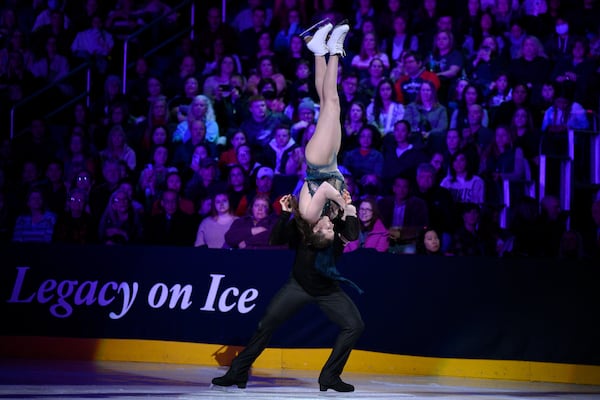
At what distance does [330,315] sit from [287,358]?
230cm

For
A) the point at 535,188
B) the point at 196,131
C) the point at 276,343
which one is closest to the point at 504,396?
the point at 276,343

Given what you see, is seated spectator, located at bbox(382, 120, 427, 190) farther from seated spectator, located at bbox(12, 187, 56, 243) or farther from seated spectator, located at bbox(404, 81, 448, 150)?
seated spectator, located at bbox(12, 187, 56, 243)

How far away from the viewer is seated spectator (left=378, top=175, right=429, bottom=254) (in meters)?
12.6

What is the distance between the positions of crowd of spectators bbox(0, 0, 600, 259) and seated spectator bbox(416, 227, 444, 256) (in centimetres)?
3

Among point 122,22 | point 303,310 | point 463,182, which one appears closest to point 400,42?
point 463,182

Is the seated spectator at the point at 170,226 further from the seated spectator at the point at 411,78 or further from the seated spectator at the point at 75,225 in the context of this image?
the seated spectator at the point at 411,78

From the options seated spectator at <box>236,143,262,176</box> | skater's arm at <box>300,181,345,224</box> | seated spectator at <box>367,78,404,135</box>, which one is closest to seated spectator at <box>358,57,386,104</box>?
seated spectator at <box>367,78,404,135</box>

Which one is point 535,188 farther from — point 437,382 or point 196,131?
point 196,131

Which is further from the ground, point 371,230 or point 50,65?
point 50,65

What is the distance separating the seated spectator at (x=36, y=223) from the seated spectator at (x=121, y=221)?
2.01 feet

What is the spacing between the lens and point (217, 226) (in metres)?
13.2

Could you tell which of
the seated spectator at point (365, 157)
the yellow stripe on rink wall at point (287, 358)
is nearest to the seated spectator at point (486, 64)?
the seated spectator at point (365, 157)

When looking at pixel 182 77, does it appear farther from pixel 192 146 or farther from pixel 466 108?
pixel 466 108

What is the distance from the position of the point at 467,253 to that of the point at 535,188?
1695mm
